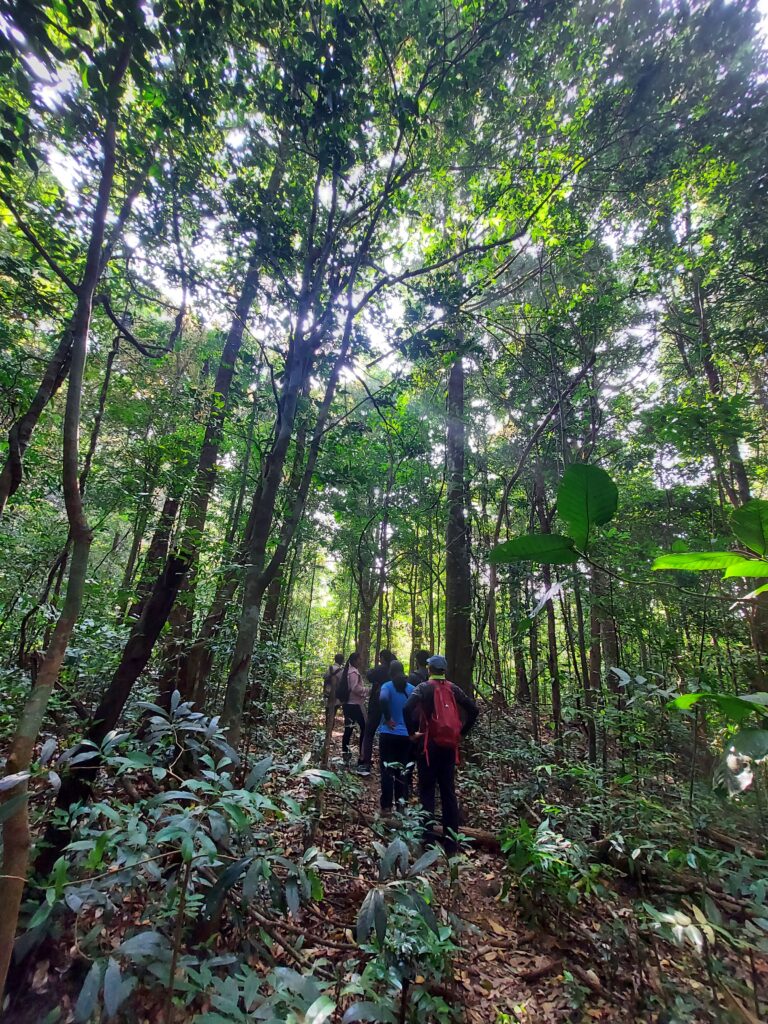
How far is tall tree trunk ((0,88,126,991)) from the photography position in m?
1.50

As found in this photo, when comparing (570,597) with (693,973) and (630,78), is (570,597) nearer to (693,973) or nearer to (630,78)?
(693,973)

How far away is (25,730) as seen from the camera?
158cm

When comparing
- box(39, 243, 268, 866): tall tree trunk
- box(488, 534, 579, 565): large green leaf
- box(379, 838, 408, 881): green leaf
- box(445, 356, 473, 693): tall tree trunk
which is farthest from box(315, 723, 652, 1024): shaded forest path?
box(445, 356, 473, 693): tall tree trunk

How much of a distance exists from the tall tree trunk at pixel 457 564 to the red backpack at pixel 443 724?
311 centimetres

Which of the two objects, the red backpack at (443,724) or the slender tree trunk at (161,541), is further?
the slender tree trunk at (161,541)

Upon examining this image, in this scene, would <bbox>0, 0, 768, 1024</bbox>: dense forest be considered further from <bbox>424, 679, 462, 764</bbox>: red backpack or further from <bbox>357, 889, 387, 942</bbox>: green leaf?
<bbox>424, 679, 462, 764</bbox>: red backpack

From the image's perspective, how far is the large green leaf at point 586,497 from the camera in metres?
0.87

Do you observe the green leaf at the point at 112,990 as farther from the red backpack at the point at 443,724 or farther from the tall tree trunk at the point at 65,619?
the red backpack at the point at 443,724

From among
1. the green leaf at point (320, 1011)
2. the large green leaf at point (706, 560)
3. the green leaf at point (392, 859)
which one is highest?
the large green leaf at point (706, 560)

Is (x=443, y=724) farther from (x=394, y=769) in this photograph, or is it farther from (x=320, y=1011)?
(x=320, y=1011)

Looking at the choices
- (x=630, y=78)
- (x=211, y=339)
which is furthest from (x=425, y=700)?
(x=211, y=339)

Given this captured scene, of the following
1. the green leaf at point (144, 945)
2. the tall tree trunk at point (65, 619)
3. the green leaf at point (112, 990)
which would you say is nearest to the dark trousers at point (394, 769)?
the green leaf at point (144, 945)

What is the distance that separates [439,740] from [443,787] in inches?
17.4

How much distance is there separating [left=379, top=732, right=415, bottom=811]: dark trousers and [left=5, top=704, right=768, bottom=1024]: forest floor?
36.9 inches
